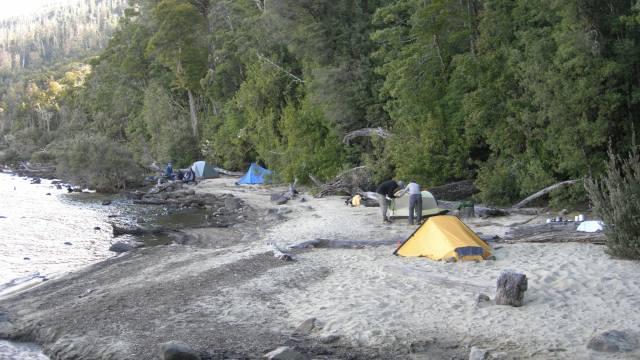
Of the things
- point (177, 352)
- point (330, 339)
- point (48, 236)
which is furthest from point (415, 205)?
point (48, 236)

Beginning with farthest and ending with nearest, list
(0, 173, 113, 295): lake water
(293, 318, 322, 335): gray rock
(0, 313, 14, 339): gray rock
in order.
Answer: (0, 173, 113, 295): lake water, (0, 313, 14, 339): gray rock, (293, 318, 322, 335): gray rock

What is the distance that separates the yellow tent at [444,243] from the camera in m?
11.6

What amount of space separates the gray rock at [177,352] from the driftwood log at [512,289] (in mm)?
4581

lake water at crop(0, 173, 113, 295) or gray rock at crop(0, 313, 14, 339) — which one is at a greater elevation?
lake water at crop(0, 173, 113, 295)

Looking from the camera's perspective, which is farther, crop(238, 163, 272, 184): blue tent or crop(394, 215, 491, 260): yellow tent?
crop(238, 163, 272, 184): blue tent

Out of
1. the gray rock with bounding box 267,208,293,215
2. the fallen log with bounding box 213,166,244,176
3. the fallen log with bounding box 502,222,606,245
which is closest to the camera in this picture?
the fallen log with bounding box 502,222,606,245

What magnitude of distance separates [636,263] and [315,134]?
80.4ft

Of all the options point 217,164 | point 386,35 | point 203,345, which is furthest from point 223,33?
point 203,345

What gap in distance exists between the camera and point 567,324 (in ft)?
25.2

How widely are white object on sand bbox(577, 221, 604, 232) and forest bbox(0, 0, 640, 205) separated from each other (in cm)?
490

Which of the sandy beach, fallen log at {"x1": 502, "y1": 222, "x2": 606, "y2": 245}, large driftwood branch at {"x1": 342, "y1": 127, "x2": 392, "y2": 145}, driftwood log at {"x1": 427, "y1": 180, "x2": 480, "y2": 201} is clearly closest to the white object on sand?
fallen log at {"x1": 502, "y1": 222, "x2": 606, "y2": 245}

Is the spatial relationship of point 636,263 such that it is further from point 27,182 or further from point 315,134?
point 27,182

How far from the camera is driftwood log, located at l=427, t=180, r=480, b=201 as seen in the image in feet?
73.6

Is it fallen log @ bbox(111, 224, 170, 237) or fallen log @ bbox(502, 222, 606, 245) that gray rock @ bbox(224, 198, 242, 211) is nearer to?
fallen log @ bbox(111, 224, 170, 237)
